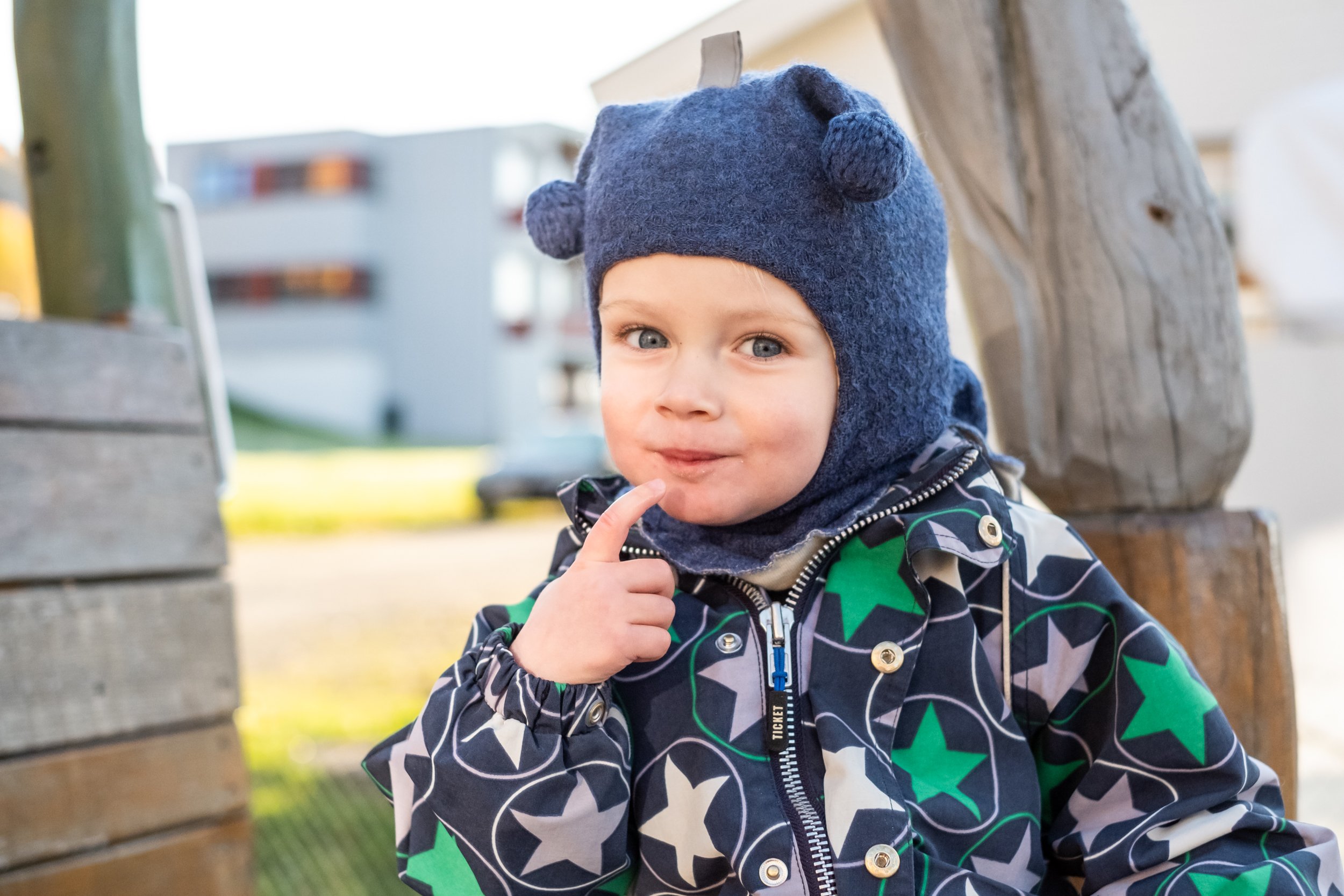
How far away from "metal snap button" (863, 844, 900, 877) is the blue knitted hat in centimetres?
34

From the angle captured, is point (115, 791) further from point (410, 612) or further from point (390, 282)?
point (390, 282)

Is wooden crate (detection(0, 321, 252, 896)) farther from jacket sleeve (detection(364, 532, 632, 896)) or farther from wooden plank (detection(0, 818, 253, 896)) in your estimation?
jacket sleeve (detection(364, 532, 632, 896))

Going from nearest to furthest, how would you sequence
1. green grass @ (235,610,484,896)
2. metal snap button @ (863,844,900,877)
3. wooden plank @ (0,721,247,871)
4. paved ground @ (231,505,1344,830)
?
metal snap button @ (863,844,900,877) → wooden plank @ (0,721,247,871) → green grass @ (235,610,484,896) → paved ground @ (231,505,1344,830)

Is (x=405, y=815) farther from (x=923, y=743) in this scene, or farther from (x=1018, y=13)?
(x=1018, y=13)

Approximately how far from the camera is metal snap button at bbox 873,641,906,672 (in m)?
1.24

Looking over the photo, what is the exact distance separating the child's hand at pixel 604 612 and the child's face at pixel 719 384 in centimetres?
6

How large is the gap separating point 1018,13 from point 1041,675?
945 mm

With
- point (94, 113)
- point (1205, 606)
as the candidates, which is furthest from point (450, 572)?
point (1205, 606)

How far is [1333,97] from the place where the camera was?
4785mm

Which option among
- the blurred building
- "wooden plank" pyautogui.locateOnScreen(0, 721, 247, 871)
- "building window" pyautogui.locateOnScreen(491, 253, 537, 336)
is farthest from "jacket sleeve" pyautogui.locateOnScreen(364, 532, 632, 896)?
"building window" pyautogui.locateOnScreen(491, 253, 537, 336)

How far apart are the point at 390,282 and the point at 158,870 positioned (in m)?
27.2

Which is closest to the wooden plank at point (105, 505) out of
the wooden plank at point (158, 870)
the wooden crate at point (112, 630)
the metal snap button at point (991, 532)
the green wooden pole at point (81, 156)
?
the wooden crate at point (112, 630)

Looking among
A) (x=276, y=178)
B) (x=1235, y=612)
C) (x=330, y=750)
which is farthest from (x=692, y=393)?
(x=276, y=178)

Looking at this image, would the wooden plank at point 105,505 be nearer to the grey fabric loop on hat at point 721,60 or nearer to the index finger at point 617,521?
the index finger at point 617,521
